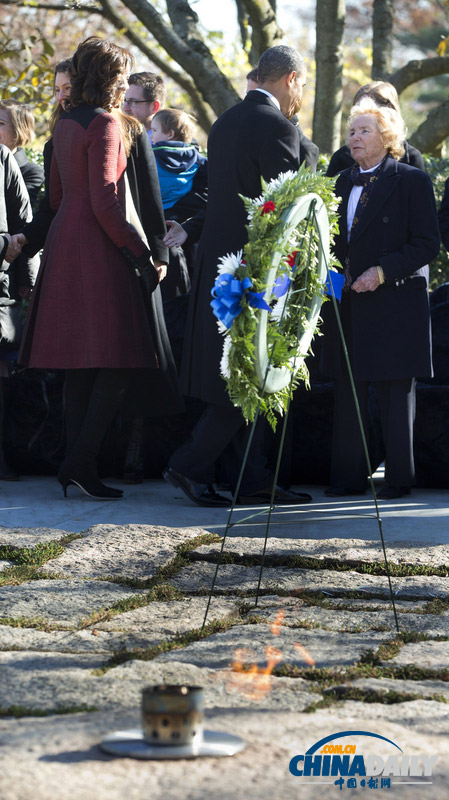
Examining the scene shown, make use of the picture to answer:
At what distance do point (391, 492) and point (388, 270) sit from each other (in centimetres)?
119

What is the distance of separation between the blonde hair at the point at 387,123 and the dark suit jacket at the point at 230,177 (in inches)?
21.1

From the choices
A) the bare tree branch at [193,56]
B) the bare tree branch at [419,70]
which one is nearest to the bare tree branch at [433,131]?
the bare tree branch at [419,70]

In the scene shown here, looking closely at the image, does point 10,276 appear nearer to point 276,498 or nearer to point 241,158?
point 241,158

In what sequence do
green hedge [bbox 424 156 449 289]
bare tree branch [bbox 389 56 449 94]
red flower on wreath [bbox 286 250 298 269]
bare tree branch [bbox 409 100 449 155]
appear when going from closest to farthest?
red flower on wreath [bbox 286 250 298 269]
green hedge [bbox 424 156 449 289]
bare tree branch [bbox 409 100 449 155]
bare tree branch [bbox 389 56 449 94]

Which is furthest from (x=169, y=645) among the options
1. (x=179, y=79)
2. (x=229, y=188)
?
(x=179, y=79)

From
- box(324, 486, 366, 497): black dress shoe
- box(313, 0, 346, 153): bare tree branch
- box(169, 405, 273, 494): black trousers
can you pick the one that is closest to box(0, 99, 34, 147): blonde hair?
box(169, 405, 273, 494): black trousers

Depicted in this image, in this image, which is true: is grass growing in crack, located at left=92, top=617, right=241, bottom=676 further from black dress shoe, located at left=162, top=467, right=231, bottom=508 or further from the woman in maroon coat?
the woman in maroon coat

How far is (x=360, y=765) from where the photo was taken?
2.23m

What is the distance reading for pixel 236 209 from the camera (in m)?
5.33

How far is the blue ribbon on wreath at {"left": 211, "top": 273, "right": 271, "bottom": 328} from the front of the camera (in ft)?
11.7

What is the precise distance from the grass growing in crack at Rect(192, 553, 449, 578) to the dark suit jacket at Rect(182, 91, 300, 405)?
1197mm

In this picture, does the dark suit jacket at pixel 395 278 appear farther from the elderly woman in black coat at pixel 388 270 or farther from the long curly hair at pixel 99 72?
the long curly hair at pixel 99 72

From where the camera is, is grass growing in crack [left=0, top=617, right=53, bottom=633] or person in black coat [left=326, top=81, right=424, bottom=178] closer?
grass growing in crack [left=0, top=617, right=53, bottom=633]

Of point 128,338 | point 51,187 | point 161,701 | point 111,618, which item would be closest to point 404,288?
point 128,338
